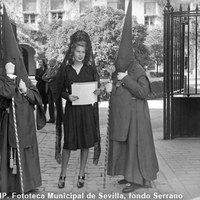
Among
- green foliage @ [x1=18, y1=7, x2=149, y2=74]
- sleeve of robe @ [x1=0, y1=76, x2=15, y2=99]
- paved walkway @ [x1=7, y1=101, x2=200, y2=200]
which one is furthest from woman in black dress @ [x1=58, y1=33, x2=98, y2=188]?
green foliage @ [x1=18, y1=7, x2=149, y2=74]

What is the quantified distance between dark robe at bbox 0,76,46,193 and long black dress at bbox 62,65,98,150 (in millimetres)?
413

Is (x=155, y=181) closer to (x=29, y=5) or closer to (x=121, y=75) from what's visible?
(x=121, y=75)

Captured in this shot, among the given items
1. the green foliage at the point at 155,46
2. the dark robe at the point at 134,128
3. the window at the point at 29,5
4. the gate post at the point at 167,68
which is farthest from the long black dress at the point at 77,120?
the window at the point at 29,5

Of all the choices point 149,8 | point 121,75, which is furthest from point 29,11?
point 121,75

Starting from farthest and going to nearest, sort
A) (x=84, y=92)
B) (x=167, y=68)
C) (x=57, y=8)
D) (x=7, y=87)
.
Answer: (x=57, y=8) < (x=167, y=68) < (x=84, y=92) < (x=7, y=87)

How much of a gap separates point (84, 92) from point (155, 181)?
1.64m

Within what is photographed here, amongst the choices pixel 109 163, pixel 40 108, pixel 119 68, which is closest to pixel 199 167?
pixel 109 163

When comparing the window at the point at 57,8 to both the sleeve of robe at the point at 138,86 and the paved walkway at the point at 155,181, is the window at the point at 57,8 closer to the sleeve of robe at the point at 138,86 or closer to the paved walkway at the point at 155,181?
the paved walkway at the point at 155,181

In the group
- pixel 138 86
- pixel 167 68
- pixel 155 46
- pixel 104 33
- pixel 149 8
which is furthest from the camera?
pixel 149 8

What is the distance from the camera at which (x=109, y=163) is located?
509 cm

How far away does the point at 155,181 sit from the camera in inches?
211

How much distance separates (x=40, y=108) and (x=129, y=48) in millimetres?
1299

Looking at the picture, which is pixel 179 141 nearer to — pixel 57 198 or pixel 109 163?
pixel 109 163

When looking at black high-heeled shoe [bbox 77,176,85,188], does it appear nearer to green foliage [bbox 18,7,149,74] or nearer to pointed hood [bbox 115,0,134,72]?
pointed hood [bbox 115,0,134,72]
